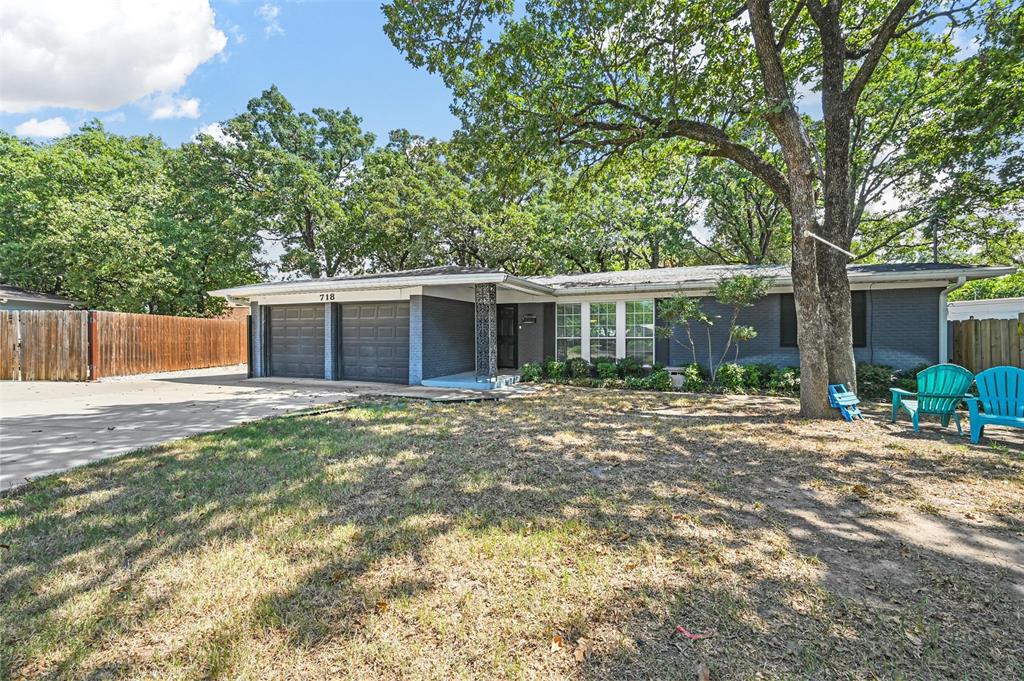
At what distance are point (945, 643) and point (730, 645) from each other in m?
1.01

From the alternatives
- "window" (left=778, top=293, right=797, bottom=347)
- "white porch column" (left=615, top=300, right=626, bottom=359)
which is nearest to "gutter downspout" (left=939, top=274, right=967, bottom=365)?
"window" (left=778, top=293, right=797, bottom=347)

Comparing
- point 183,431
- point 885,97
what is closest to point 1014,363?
point 885,97

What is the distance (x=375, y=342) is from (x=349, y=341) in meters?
0.89

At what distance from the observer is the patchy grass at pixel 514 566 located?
2074 millimetres

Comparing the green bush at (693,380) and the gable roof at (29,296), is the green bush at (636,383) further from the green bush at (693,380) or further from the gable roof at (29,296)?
the gable roof at (29,296)

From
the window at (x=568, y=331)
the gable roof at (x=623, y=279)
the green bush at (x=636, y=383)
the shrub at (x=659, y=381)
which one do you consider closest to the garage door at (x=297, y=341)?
the gable roof at (x=623, y=279)

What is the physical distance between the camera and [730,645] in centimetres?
214

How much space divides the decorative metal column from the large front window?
2.80 m

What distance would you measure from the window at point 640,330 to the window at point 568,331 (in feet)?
4.52

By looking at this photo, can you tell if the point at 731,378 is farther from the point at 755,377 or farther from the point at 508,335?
the point at 508,335

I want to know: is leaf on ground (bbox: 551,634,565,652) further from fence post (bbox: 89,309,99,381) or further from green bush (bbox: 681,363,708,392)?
fence post (bbox: 89,309,99,381)

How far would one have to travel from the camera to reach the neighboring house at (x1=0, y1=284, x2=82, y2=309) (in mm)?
16672

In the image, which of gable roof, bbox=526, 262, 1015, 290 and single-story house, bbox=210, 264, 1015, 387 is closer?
gable roof, bbox=526, 262, 1015, 290

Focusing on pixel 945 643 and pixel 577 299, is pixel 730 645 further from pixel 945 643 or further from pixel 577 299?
pixel 577 299
